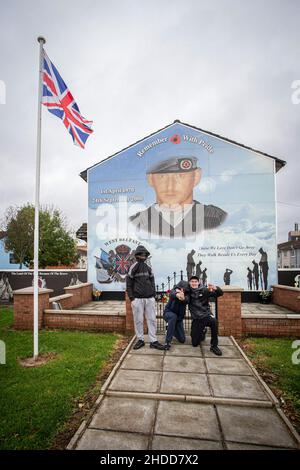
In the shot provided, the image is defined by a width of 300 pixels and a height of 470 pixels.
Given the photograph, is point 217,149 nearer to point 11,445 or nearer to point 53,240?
point 11,445

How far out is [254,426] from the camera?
9.81 feet

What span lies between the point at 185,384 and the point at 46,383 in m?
2.33

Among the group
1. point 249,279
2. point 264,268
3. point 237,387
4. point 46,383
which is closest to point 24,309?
point 46,383

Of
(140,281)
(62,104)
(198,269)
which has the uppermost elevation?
(62,104)

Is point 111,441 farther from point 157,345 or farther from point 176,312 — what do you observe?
point 176,312

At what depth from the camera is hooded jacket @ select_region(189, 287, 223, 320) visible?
553cm

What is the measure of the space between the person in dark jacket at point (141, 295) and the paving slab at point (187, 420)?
7.21 ft

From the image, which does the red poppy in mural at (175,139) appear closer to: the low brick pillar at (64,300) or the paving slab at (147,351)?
the low brick pillar at (64,300)

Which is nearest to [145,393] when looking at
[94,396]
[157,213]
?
[94,396]

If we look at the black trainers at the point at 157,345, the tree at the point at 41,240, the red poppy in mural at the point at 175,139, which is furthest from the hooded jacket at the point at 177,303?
the tree at the point at 41,240

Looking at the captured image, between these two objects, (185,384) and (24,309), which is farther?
(24,309)

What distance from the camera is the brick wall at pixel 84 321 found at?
7.08 m

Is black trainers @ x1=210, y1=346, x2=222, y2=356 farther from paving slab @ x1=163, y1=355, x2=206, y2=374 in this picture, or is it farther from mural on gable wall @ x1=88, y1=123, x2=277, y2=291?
mural on gable wall @ x1=88, y1=123, x2=277, y2=291

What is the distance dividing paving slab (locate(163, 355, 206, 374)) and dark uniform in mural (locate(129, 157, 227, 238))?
7.80m
